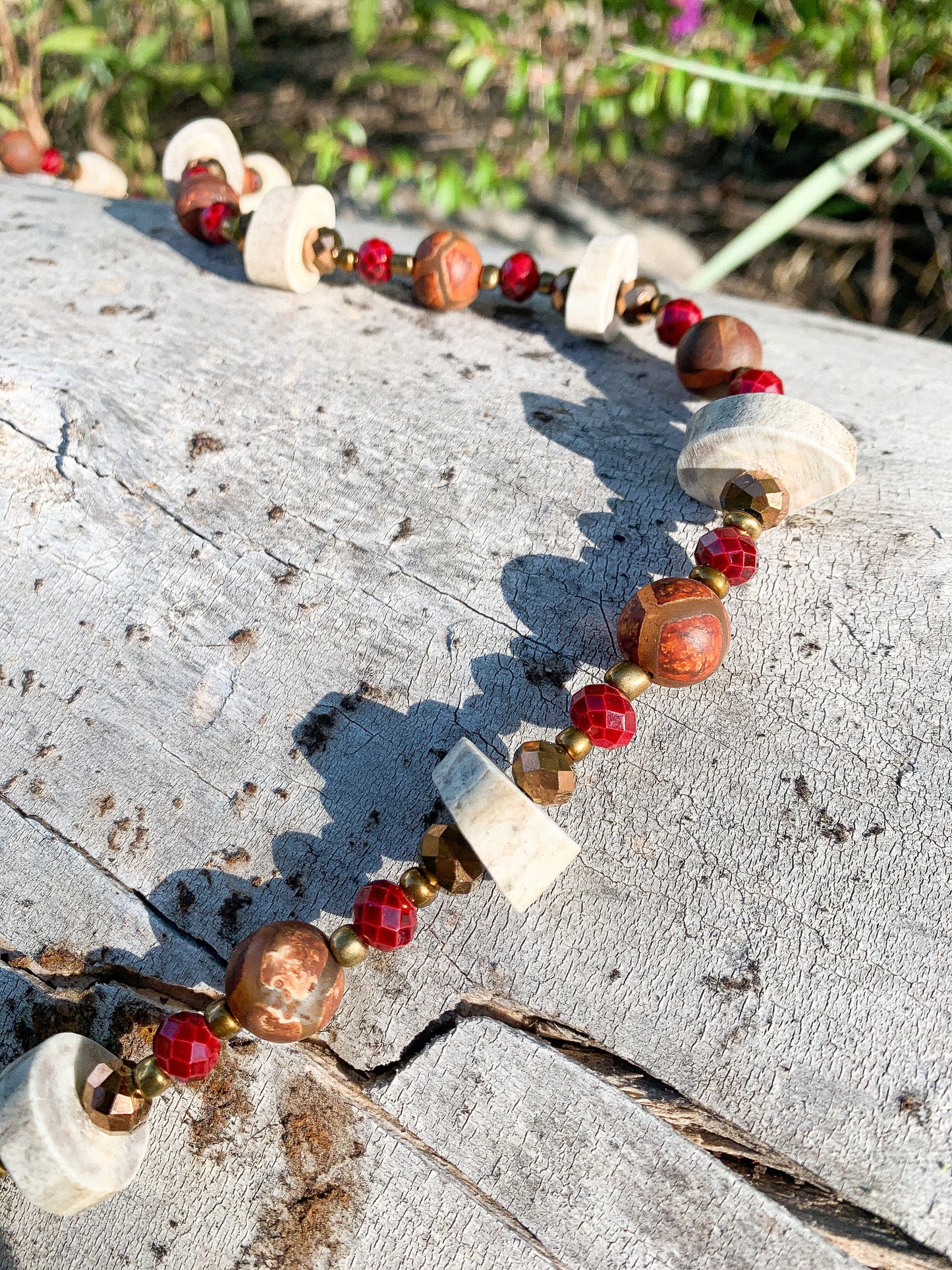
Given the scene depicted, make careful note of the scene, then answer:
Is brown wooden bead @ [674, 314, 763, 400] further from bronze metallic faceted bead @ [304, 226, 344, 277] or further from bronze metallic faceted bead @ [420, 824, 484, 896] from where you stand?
bronze metallic faceted bead @ [420, 824, 484, 896]

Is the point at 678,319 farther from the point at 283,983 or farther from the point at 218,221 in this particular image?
the point at 283,983

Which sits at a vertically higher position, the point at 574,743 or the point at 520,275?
the point at 520,275

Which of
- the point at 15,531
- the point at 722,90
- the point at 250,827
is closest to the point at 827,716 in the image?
the point at 250,827

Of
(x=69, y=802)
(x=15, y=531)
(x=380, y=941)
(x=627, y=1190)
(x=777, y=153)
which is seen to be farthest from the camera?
(x=777, y=153)

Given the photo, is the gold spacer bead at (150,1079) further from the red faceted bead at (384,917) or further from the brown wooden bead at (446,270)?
the brown wooden bead at (446,270)

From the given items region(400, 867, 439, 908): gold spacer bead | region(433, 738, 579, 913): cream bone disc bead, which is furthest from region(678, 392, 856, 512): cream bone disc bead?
region(400, 867, 439, 908): gold spacer bead

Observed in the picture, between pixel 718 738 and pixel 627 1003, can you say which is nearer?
pixel 627 1003

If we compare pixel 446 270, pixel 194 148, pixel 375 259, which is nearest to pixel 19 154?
pixel 194 148

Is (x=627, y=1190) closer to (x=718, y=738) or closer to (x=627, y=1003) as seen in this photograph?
(x=627, y=1003)
